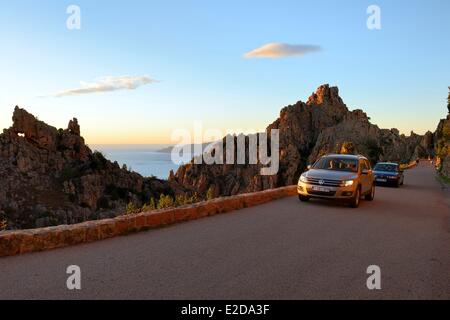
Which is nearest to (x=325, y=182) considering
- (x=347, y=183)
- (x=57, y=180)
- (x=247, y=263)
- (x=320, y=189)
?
(x=320, y=189)

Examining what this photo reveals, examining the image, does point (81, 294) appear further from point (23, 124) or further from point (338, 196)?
point (23, 124)

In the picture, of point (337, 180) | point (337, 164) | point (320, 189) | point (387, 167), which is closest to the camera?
point (337, 180)

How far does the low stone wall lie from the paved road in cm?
28

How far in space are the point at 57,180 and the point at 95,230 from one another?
63.6 meters

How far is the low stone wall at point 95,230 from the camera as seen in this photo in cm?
662

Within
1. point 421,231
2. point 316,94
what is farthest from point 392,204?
point 316,94

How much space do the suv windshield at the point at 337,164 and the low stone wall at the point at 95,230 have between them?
5117mm

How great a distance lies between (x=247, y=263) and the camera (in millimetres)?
6312

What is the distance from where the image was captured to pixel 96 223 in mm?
7883

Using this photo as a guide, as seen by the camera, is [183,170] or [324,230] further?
[183,170]

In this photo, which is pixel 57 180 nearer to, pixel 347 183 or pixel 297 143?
pixel 347 183

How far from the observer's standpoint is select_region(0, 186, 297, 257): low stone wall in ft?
21.7
